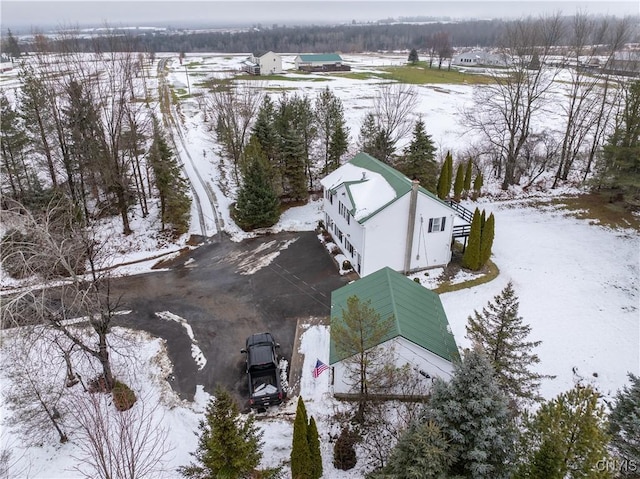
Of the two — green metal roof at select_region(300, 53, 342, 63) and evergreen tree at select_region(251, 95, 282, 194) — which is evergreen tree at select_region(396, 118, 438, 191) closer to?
evergreen tree at select_region(251, 95, 282, 194)

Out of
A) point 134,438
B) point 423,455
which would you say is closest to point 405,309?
point 423,455

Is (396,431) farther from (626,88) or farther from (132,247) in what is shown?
(626,88)

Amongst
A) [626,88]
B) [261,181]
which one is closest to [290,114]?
[261,181]

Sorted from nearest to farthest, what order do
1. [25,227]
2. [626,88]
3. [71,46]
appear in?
[25,227], [71,46], [626,88]

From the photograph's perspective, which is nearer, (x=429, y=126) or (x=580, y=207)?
(x=580, y=207)

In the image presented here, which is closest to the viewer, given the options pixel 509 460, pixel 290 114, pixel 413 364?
pixel 509 460

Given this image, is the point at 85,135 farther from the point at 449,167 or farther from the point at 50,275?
the point at 449,167

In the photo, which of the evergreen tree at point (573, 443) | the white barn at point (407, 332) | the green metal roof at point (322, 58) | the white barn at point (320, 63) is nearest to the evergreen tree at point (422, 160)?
Answer: the white barn at point (407, 332)
